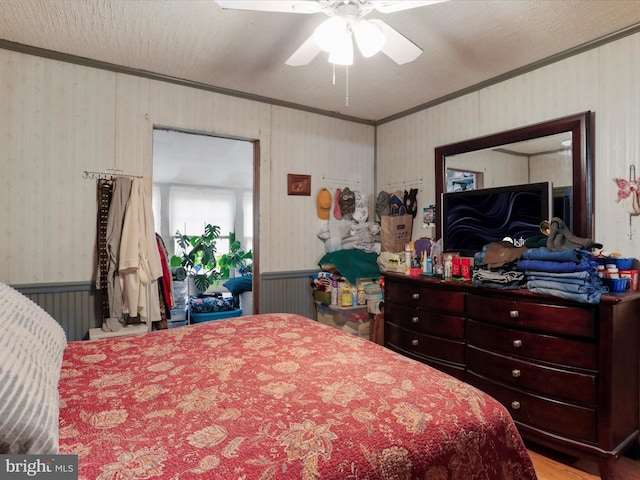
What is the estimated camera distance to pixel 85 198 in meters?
2.71

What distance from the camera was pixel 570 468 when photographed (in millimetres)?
2010

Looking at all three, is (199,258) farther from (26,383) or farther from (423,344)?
(26,383)

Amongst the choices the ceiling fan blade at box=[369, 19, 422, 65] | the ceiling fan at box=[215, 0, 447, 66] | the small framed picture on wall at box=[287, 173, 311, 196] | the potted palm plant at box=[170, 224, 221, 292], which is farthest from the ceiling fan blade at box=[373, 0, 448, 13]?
the potted palm plant at box=[170, 224, 221, 292]

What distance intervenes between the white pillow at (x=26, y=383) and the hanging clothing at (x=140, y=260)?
136cm

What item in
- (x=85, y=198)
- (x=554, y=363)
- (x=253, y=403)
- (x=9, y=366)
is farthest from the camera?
(x=85, y=198)

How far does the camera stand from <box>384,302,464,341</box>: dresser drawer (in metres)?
2.48

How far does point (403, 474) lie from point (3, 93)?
10.6 feet

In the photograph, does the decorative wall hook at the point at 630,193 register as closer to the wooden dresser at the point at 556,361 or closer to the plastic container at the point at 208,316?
the wooden dresser at the point at 556,361

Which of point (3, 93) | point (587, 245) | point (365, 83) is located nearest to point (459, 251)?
point (587, 245)

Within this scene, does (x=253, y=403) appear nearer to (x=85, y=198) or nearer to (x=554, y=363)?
(x=554, y=363)

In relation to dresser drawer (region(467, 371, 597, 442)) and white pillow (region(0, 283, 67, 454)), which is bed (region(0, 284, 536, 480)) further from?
dresser drawer (region(467, 371, 597, 442))

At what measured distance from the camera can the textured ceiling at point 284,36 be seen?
81.0 inches

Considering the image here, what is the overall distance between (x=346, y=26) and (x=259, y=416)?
173 centimetres

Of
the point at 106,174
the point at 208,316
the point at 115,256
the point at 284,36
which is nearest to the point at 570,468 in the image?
the point at 284,36
